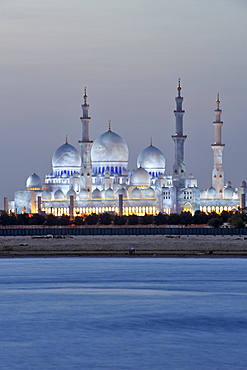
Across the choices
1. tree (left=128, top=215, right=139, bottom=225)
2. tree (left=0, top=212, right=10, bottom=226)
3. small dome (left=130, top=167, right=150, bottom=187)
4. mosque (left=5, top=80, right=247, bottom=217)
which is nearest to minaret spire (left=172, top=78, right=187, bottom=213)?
mosque (left=5, top=80, right=247, bottom=217)

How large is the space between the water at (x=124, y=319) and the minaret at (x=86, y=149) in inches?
3366

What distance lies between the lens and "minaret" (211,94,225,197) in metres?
152

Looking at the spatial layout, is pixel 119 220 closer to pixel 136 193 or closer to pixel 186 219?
pixel 186 219

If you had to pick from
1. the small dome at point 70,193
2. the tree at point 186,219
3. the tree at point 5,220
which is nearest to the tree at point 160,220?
the tree at point 186,219

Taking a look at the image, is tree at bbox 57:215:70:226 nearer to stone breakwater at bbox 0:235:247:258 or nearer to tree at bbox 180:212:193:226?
tree at bbox 180:212:193:226

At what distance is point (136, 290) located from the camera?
174 ft

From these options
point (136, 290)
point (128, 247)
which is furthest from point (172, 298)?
point (128, 247)

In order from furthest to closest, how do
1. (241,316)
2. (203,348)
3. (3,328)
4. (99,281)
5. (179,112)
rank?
(179,112) → (99,281) → (241,316) → (3,328) → (203,348)

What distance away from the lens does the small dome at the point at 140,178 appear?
6265 inches

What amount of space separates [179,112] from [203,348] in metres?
113

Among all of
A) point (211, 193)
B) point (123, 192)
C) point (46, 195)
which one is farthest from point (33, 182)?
point (211, 193)

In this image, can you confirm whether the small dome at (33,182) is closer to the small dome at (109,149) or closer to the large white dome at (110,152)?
the large white dome at (110,152)

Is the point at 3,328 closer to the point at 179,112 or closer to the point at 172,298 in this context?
the point at 172,298

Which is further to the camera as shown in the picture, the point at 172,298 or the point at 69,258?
the point at 69,258
